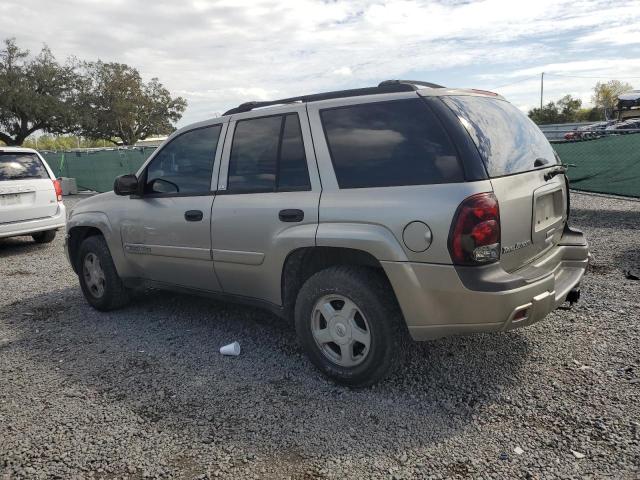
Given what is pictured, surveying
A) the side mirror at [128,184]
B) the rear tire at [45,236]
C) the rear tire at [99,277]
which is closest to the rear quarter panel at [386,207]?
the side mirror at [128,184]

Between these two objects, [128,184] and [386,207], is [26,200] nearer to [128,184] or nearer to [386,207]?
[128,184]

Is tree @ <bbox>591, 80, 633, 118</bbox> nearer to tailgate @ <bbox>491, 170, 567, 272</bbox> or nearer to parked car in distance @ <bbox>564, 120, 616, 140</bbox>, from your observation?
parked car in distance @ <bbox>564, 120, 616, 140</bbox>

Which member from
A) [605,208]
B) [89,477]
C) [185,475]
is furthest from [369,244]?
[605,208]

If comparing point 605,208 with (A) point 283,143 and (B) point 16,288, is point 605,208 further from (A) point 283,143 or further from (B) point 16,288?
(B) point 16,288

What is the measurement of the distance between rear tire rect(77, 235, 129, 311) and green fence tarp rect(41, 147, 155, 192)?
1182 cm

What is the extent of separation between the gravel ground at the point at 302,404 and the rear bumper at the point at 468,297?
0.53m

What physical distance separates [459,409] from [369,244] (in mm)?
1115

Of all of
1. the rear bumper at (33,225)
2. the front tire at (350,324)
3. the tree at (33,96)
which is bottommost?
the front tire at (350,324)

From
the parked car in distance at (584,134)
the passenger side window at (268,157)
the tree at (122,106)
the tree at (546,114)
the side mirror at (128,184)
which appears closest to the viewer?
the passenger side window at (268,157)

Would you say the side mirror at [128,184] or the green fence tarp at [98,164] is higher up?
the green fence tarp at [98,164]

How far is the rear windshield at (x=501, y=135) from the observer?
9.61 ft

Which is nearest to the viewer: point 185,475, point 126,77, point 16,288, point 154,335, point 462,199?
point 185,475

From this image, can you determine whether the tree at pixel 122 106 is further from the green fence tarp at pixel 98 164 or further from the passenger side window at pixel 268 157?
the passenger side window at pixel 268 157

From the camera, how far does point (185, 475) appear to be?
2.54 metres
